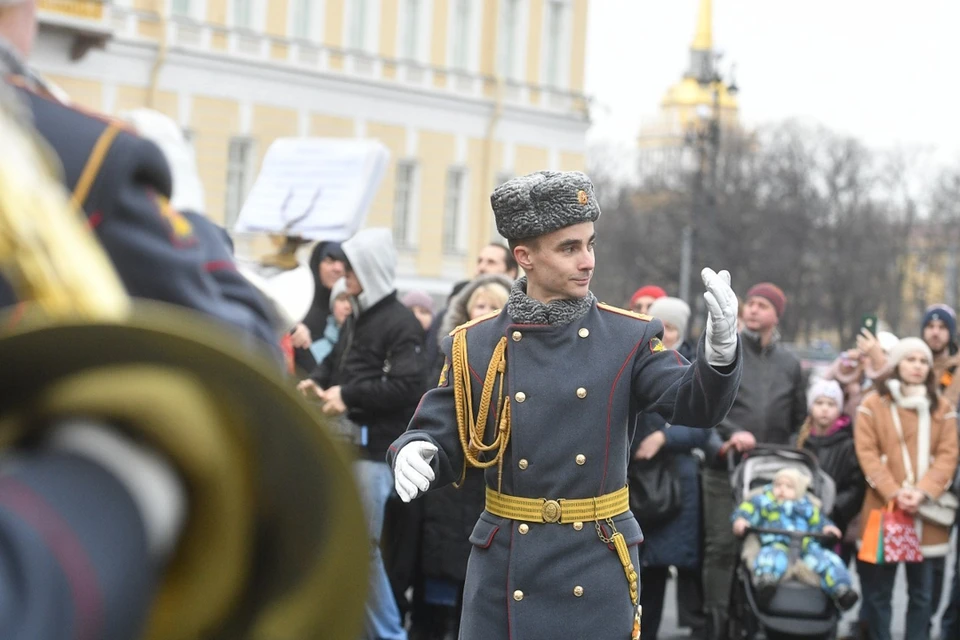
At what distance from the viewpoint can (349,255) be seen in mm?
8125

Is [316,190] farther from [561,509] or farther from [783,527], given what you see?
[561,509]

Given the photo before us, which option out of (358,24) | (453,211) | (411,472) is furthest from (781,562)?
(453,211)

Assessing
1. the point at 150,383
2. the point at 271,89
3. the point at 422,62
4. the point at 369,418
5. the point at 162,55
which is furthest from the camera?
the point at 422,62

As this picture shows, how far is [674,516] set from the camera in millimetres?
8555

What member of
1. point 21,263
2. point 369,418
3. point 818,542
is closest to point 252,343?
point 21,263

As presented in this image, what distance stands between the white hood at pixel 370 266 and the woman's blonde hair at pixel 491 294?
1.93 feet

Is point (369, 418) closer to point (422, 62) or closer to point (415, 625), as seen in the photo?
point (415, 625)

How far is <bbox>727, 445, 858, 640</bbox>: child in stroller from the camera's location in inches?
320

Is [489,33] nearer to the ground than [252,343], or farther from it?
farther from it

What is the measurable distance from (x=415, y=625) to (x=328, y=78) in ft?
94.8

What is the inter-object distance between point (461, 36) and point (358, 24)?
313cm

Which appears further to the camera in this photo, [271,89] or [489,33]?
[489,33]

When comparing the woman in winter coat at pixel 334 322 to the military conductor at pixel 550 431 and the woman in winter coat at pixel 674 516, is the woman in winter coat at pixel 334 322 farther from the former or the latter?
the military conductor at pixel 550 431

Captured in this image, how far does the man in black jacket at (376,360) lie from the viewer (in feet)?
25.9
